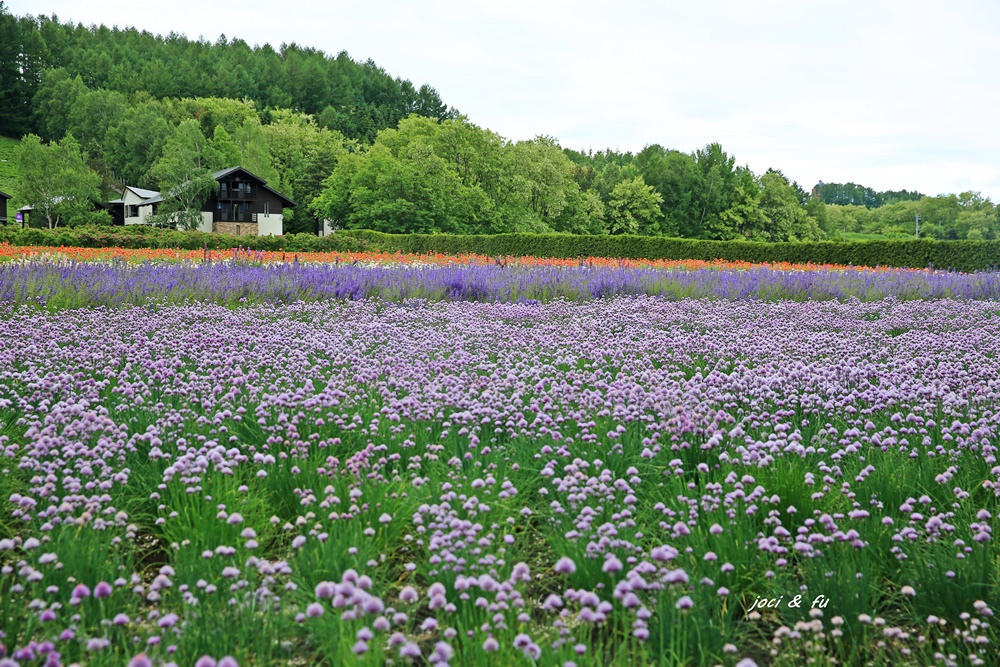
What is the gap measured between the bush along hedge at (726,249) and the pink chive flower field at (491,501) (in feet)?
68.1

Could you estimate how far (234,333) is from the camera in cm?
666

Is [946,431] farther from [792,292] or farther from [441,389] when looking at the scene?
[792,292]

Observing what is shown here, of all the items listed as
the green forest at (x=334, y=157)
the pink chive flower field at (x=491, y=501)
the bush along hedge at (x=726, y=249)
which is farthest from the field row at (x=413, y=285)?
the green forest at (x=334, y=157)

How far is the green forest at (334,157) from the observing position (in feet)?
176

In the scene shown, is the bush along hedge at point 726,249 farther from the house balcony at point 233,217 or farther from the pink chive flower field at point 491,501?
the house balcony at point 233,217

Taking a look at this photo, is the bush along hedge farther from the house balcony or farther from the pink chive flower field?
the house balcony

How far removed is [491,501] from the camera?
3023 mm

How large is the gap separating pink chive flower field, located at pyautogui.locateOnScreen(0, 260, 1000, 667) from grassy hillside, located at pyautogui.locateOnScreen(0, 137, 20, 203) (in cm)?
9117

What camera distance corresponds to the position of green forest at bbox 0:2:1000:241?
53.7 meters

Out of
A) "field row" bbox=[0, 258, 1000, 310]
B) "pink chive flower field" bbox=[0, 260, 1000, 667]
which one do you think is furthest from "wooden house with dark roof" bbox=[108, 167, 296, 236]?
"pink chive flower field" bbox=[0, 260, 1000, 667]

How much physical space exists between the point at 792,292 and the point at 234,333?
9.96 m

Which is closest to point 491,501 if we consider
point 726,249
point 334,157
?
point 726,249

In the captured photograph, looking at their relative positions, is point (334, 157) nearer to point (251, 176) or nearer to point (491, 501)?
point (251, 176)

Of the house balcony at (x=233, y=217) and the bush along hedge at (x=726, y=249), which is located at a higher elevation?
the house balcony at (x=233, y=217)
